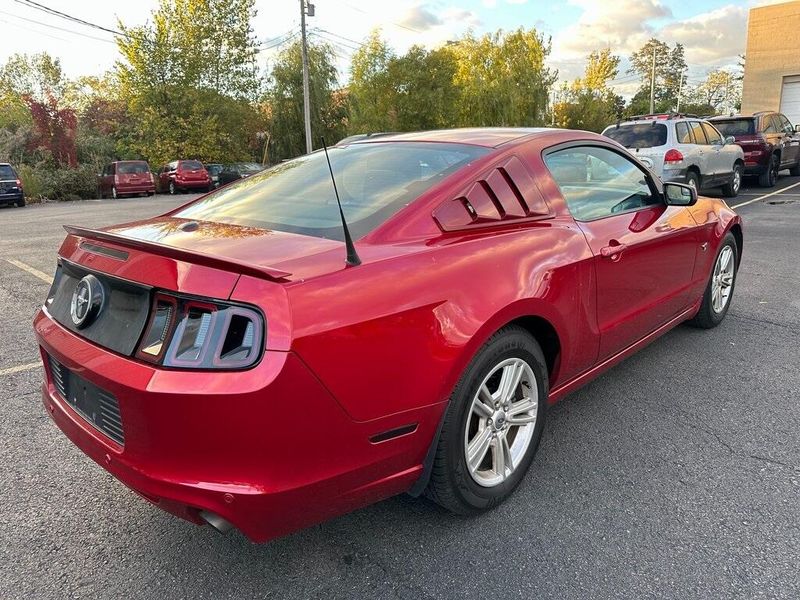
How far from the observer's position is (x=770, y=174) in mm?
14891

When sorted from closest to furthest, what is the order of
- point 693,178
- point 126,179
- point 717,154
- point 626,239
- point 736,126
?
point 626,239, point 693,178, point 717,154, point 736,126, point 126,179

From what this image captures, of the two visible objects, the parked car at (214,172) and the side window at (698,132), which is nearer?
the side window at (698,132)

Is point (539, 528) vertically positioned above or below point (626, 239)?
below

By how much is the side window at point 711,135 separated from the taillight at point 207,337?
12284 millimetres

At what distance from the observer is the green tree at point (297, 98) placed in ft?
114

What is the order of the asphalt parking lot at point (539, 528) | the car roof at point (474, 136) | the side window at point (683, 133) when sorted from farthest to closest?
1. the side window at point (683, 133)
2. the car roof at point (474, 136)
3. the asphalt parking lot at point (539, 528)

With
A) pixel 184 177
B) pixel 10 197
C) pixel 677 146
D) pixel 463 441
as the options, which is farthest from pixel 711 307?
pixel 184 177

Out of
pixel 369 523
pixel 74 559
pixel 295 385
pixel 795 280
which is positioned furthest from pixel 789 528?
pixel 795 280

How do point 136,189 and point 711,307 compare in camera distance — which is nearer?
point 711,307

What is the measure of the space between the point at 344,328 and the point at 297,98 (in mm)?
35602

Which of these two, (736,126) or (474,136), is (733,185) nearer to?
(736,126)

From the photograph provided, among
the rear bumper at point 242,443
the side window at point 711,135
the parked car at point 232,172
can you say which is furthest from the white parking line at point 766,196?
the parked car at point 232,172

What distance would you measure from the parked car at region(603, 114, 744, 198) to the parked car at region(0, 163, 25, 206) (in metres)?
18.2

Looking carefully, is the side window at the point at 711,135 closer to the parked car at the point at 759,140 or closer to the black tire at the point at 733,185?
the black tire at the point at 733,185
